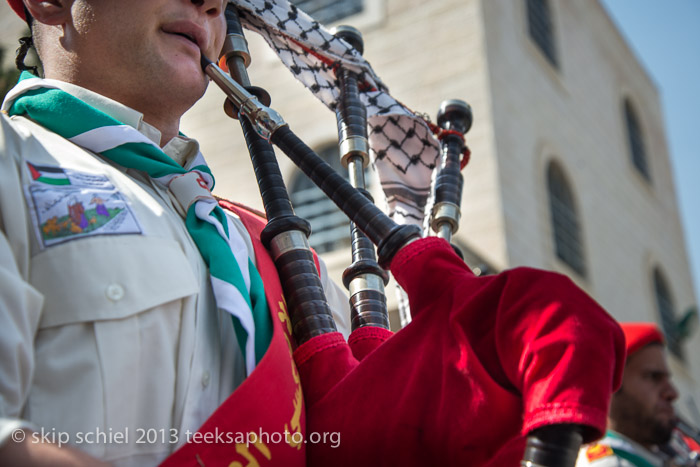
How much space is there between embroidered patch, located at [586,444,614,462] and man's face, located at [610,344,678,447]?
29.8 inches

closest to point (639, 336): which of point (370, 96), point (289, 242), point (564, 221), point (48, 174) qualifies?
point (370, 96)

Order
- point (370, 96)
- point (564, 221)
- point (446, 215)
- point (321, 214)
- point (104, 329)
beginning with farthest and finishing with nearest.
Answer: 1. point (564, 221)
2. point (321, 214)
3. point (370, 96)
4. point (446, 215)
5. point (104, 329)

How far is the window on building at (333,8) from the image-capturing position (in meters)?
13.1

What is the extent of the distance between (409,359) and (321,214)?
32.0ft

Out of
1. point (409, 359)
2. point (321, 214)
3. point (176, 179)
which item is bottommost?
point (409, 359)

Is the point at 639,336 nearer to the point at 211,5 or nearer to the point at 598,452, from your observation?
the point at 598,452

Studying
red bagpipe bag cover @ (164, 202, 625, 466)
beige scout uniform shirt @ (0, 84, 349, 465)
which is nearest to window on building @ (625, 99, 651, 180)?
red bagpipe bag cover @ (164, 202, 625, 466)

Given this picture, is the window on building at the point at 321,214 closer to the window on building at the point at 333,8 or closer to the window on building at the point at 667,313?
the window on building at the point at 333,8

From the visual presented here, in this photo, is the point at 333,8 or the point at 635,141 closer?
the point at 333,8

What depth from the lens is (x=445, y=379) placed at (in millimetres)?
1562

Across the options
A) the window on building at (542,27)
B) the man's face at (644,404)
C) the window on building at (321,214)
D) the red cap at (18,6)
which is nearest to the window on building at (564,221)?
the window on building at (542,27)

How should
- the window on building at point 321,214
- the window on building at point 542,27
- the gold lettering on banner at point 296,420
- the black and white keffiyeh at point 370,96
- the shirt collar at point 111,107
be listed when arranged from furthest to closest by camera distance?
the window on building at point 542,27 → the window on building at point 321,214 → the black and white keffiyeh at point 370,96 → the shirt collar at point 111,107 → the gold lettering on banner at point 296,420

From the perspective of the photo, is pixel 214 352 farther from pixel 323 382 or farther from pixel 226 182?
pixel 226 182

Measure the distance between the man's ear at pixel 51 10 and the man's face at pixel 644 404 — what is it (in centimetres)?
391
